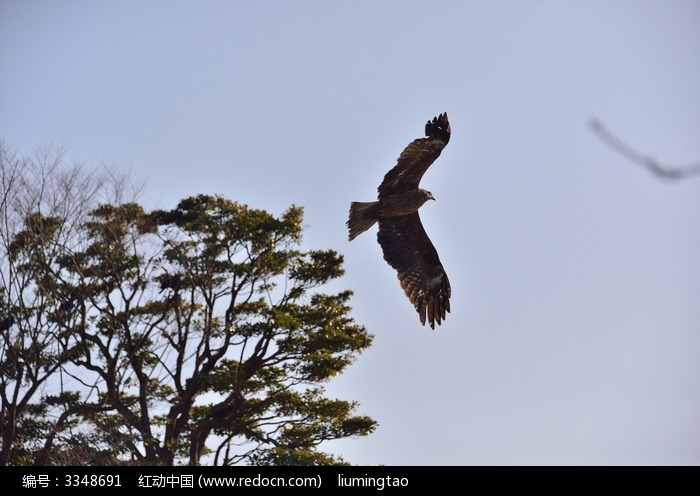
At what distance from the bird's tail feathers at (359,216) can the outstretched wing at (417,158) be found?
0.89ft

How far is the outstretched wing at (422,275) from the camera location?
513 inches

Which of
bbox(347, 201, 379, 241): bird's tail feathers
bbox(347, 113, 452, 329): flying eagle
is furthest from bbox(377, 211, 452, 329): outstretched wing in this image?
bbox(347, 201, 379, 241): bird's tail feathers

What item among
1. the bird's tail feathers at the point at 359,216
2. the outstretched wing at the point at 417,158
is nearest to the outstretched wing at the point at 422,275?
the bird's tail feathers at the point at 359,216

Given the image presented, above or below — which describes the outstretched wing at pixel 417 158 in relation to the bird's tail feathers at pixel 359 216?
above

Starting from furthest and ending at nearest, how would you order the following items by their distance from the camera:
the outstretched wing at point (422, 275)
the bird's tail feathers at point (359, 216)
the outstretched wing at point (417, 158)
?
the outstretched wing at point (422, 275) → the bird's tail feathers at point (359, 216) → the outstretched wing at point (417, 158)

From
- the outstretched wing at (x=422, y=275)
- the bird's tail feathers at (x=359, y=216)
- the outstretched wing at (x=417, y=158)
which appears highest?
the outstretched wing at (x=417, y=158)

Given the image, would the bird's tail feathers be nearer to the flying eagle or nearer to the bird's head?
the flying eagle

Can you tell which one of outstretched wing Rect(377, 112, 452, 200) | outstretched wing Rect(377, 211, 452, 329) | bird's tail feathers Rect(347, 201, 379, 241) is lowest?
outstretched wing Rect(377, 211, 452, 329)

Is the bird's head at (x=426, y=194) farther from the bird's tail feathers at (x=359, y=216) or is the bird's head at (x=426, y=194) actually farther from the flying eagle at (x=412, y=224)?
the bird's tail feathers at (x=359, y=216)

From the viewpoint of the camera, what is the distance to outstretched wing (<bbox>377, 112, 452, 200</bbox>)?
11.6 m

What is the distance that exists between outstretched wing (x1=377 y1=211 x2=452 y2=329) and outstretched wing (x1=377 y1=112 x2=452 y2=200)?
111cm

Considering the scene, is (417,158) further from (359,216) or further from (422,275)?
(422,275)
